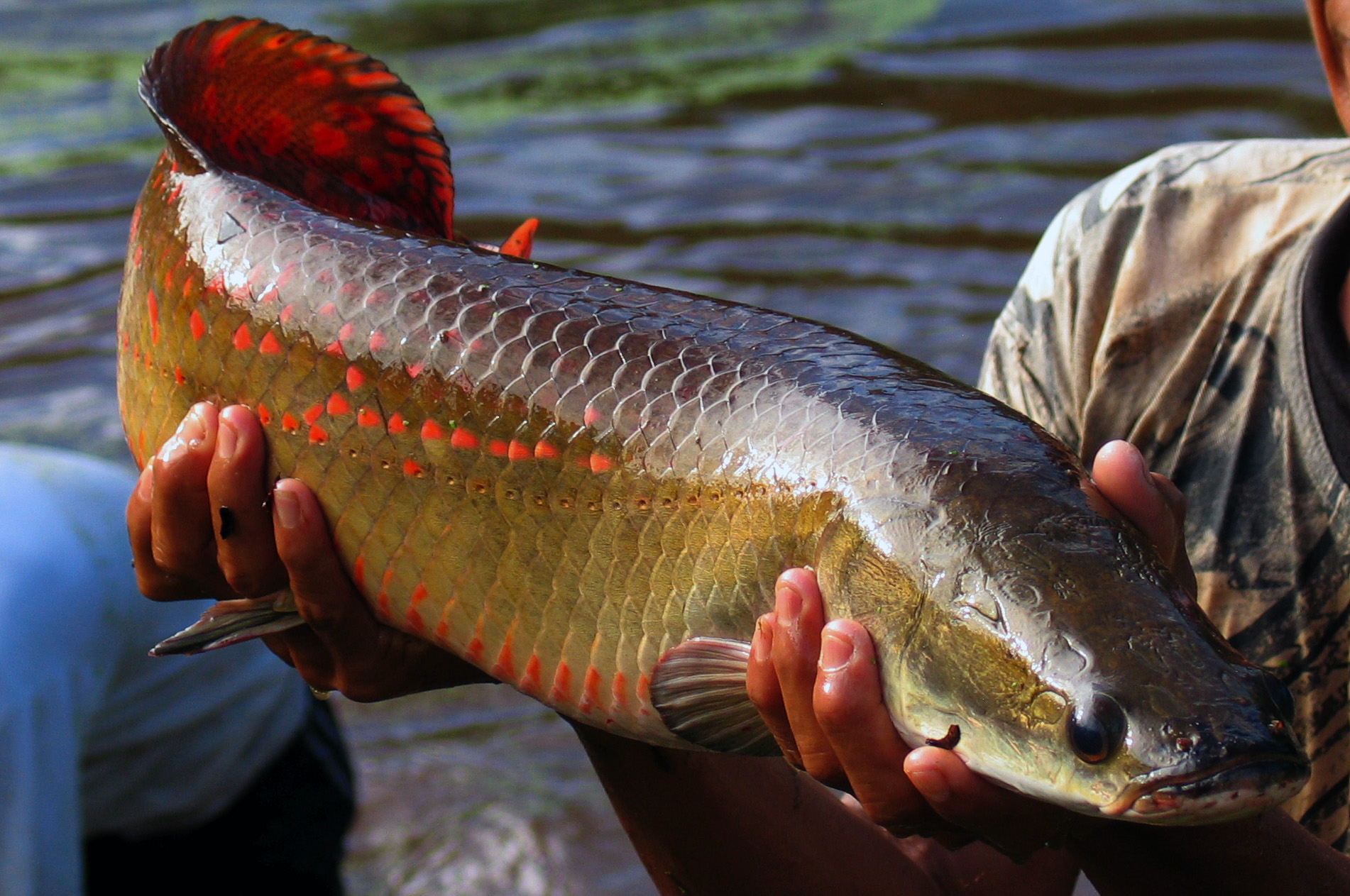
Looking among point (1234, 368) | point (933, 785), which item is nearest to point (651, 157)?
point (1234, 368)

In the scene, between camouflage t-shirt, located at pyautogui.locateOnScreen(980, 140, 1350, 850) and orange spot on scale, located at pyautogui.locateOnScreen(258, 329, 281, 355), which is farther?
camouflage t-shirt, located at pyautogui.locateOnScreen(980, 140, 1350, 850)

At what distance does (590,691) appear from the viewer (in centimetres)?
211

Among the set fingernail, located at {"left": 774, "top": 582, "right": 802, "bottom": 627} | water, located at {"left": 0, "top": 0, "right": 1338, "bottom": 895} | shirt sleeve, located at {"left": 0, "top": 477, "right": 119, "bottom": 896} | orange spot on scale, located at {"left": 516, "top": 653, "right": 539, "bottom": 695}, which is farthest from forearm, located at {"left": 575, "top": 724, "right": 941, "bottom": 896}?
water, located at {"left": 0, "top": 0, "right": 1338, "bottom": 895}

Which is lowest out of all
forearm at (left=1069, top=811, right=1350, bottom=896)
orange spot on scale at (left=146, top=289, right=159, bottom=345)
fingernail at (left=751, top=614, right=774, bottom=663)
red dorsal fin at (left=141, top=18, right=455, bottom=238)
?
forearm at (left=1069, top=811, right=1350, bottom=896)

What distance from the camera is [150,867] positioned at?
13.2 feet

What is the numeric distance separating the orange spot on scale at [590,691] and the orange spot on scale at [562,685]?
0.07ft

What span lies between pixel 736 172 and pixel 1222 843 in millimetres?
6686

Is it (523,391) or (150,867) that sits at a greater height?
(523,391)

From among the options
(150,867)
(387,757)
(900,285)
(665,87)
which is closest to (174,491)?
(150,867)

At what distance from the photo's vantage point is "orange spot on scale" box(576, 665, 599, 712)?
2096mm

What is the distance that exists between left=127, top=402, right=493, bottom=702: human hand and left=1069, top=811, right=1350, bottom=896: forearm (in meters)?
0.96

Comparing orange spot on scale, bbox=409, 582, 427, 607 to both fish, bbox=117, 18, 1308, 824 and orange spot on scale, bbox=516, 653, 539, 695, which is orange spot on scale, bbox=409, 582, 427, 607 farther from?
orange spot on scale, bbox=516, 653, 539, 695

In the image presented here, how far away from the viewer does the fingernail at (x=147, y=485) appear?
2.34 m

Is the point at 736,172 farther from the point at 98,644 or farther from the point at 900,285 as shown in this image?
the point at 98,644
